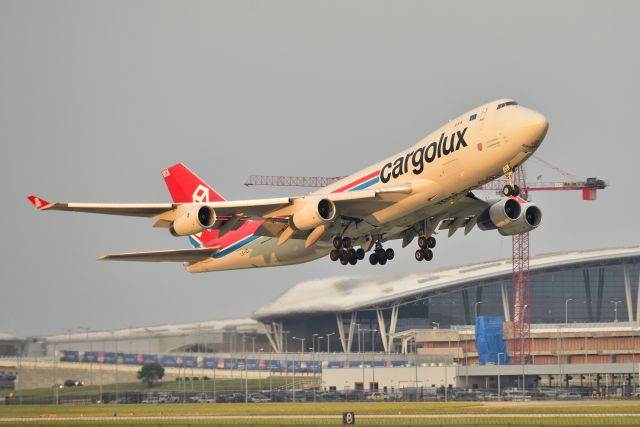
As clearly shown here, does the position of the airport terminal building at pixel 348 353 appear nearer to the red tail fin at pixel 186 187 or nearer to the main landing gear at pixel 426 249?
the red tail fin at pixel 186 187

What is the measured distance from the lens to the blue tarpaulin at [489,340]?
462 feet

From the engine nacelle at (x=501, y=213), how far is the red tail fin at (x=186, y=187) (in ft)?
57.8

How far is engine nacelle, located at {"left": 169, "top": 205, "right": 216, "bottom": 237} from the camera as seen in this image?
54.6m

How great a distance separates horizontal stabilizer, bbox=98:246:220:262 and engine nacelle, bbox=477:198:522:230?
17049 mm

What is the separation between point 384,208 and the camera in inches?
2192

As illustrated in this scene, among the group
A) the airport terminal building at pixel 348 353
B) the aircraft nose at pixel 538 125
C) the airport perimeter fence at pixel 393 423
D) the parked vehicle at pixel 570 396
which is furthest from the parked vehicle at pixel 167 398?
the aircraft nose at pixel 538 125

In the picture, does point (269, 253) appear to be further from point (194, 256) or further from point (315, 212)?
point (315, 212)

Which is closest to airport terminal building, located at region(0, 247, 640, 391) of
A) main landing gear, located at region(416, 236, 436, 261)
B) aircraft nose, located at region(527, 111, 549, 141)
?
main landing gear, located at region(416, 236, 436, 261)

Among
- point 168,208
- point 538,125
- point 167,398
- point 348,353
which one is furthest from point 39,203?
point 348,353

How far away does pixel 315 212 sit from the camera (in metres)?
55.1

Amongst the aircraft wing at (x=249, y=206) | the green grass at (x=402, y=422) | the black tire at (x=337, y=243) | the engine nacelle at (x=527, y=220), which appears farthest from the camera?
the green grass at (x=402, y=422)

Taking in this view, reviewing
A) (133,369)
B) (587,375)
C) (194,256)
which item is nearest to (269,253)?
(194,256)

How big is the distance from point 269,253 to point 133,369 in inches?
2126

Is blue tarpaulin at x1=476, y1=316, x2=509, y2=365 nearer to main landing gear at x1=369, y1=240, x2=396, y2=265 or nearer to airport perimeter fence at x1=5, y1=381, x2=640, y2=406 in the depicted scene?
airport perimeter fence at x1=5, y1=381, x2=640, y2=406
